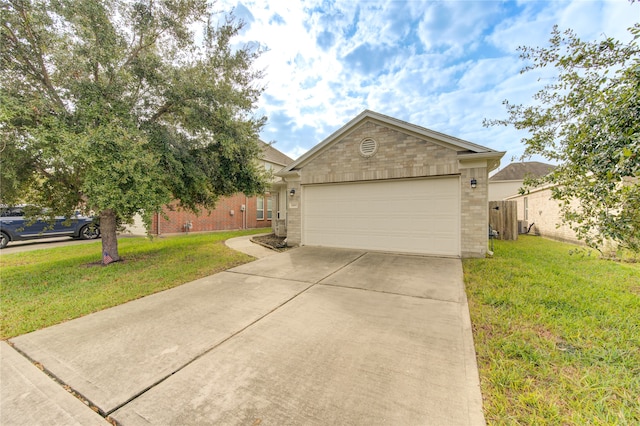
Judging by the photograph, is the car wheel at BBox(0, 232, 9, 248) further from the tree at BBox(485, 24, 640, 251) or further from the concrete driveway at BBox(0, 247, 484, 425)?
the tree at BBox(485, 24, 640, 251)

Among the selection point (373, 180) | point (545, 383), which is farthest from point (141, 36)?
point (545, 383)

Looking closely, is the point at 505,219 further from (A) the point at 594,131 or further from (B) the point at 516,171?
(B) the point at 516,171

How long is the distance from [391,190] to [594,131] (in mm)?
5472

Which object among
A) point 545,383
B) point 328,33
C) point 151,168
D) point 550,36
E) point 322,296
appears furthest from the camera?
point 328,33

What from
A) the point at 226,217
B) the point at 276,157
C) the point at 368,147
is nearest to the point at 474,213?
the point at 368,147

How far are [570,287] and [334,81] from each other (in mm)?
10830

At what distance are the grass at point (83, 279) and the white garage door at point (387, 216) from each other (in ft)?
10.2

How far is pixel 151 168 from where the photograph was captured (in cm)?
555

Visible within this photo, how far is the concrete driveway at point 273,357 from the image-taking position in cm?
193

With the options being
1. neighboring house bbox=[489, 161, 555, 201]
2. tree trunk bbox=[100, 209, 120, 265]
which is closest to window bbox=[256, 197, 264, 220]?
tree trunk bbox=[100, 209, 120, 265]

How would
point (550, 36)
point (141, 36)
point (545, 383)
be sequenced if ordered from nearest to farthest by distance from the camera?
point (545, 383)
point (550, 36)
point (141, 36)

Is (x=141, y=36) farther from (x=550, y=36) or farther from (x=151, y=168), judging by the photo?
(x=550, y=36)

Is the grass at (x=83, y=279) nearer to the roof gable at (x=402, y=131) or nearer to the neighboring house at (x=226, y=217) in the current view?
the neighboring house at (x=226, y=217)

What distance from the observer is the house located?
7.18m
